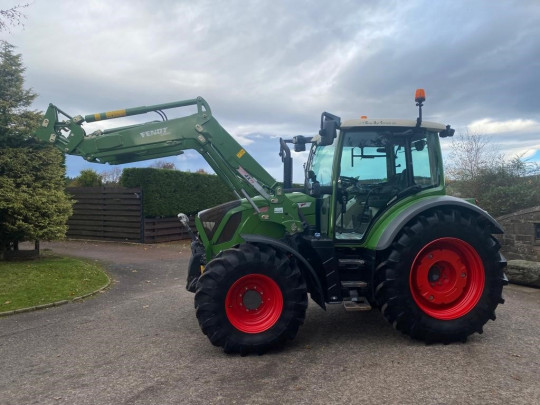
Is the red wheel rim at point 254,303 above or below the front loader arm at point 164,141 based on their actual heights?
below

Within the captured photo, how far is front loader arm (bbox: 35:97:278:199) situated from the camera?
5.32m

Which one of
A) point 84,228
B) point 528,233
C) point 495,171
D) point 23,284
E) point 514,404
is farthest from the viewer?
point 84,228

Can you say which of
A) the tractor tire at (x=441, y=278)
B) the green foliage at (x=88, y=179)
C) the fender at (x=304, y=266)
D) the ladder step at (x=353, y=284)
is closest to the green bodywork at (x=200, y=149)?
the fender at (x=304, y=266)

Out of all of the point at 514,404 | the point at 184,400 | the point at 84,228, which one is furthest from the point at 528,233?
the point at 84,228

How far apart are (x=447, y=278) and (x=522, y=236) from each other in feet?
19.6

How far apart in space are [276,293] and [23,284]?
601cm

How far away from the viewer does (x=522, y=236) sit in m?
10.1

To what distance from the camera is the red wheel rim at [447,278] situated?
5148mm

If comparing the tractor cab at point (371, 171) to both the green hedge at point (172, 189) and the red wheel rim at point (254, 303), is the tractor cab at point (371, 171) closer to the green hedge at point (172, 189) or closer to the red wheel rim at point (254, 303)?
the red wheel rim at point (254, 303)

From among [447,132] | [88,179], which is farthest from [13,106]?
[447,132]

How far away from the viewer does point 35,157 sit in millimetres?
11062

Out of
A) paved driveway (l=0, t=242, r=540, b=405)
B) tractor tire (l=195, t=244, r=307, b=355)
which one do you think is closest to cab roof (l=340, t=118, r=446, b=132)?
tractor tire (l=195, t=244, r=307, b=355)

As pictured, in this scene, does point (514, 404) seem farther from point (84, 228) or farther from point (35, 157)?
point (84, 228)

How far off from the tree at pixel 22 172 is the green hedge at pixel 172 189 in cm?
460
